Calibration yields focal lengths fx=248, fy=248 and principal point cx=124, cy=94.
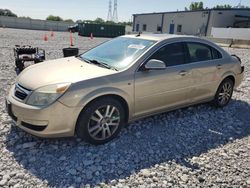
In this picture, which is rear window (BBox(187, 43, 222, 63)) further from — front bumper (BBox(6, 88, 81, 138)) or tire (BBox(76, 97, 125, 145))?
front bumper (BBox(6, 88, 81, 138))

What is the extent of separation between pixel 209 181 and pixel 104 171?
4.37 feet

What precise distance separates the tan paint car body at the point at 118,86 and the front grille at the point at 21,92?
0.21 feet

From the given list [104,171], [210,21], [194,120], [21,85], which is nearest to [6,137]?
[21,85]

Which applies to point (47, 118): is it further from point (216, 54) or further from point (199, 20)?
point (199, 20)

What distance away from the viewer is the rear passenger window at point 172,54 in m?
4.22

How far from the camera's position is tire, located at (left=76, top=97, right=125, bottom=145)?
348 centimetres

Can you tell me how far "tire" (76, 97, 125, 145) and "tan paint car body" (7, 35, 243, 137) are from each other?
0.10 m

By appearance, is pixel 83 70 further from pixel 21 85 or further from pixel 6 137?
pixel 6 137

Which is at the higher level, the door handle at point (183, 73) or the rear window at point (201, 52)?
the rear window at point (201, 52)

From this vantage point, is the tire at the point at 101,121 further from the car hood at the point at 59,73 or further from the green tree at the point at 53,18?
the green tree at the point at 53,18

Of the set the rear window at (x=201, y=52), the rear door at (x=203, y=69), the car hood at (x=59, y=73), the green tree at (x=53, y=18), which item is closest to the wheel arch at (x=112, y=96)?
the car hood at (x=59, y=73)

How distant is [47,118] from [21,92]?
2.06 ft

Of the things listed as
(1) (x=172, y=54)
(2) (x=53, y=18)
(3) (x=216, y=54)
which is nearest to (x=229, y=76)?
(3) (x=216, y=54)

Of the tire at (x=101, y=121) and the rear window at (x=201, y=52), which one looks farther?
the rear window at (x=201, y=52)
